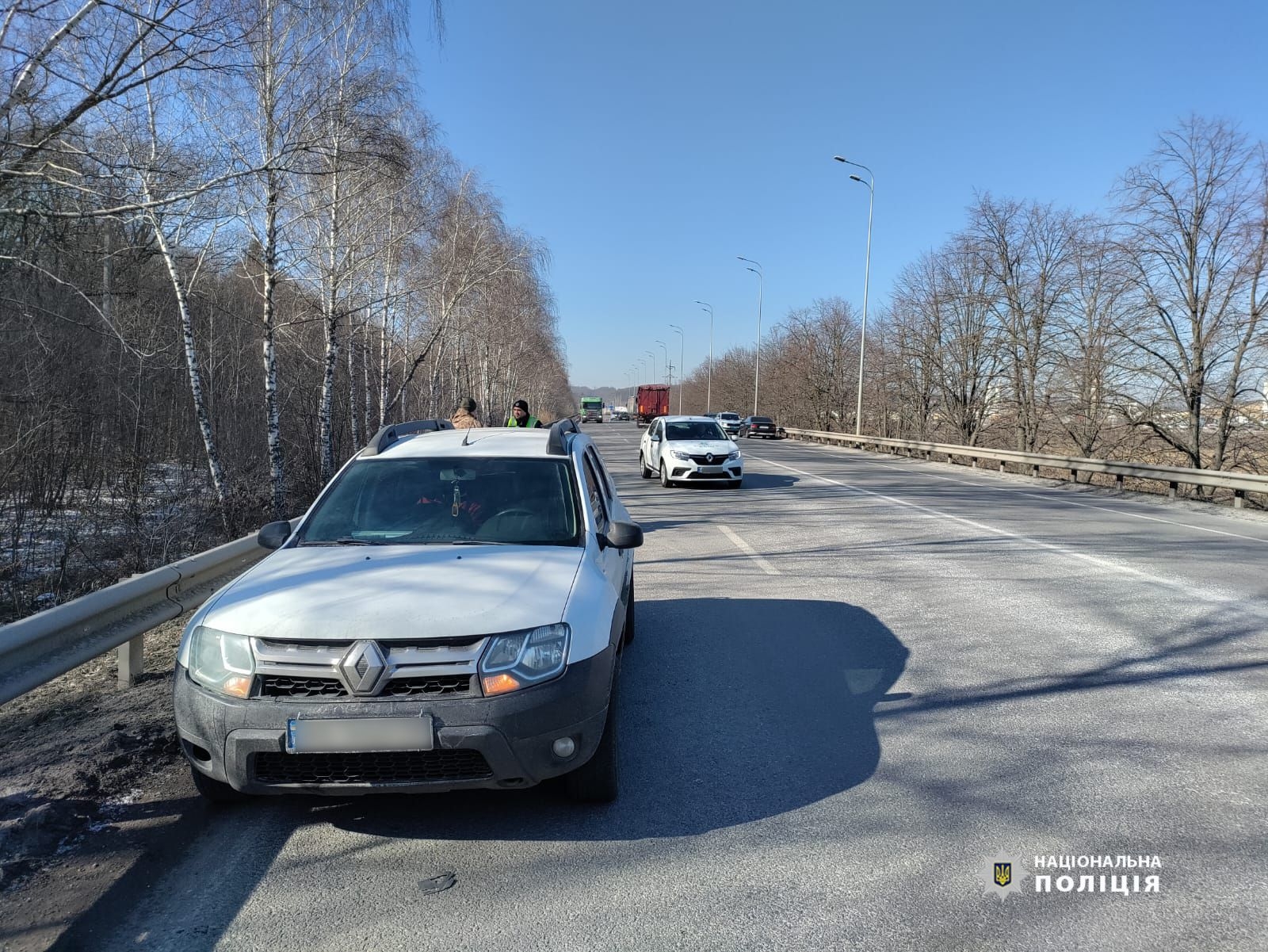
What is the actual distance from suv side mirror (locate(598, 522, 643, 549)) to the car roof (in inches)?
24.8

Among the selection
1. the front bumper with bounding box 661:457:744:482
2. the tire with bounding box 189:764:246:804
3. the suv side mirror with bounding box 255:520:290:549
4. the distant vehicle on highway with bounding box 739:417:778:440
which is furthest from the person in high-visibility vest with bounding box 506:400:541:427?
the distant vehicle on highway with bounding box 739:417:778:440

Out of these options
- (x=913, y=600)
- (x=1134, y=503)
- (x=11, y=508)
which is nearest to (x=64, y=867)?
(x=913, y=600)

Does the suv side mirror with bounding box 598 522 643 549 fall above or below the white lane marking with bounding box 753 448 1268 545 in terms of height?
above

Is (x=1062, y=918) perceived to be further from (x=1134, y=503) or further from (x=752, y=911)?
(x=1134, y=503)

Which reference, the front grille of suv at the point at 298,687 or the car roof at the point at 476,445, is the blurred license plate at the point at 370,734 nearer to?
the front grille of suv at the point at 298,687

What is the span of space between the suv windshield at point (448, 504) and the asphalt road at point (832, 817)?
1.30 m

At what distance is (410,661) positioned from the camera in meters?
3.20

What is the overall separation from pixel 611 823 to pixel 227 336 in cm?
2598

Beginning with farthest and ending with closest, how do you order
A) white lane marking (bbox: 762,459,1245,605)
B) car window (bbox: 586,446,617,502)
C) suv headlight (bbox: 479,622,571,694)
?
white lane marking (bbox: 762,459,1245,605) < car window (bbox: 586,446,617,502) < suv headlight (bbox: 479,622,571,694)

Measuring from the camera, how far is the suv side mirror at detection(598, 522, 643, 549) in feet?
15.0

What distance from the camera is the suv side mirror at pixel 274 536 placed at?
4594 millimetres

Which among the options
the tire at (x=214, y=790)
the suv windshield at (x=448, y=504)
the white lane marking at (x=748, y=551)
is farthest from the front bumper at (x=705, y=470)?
the tire at (x=214, y=790)

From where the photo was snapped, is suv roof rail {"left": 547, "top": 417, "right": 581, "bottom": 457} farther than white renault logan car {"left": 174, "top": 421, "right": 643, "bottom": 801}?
Yes

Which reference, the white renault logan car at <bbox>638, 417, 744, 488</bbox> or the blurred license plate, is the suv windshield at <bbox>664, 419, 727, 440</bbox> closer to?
the white renault logan car at <bbox>638, 417, 744, 488</bbox>
